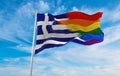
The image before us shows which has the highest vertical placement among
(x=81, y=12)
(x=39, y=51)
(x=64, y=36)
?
(x=81, y=12)

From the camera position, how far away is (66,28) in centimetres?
3120

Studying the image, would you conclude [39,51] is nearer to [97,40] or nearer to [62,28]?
[62,28]

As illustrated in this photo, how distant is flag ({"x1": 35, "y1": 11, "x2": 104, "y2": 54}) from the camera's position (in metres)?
30.0

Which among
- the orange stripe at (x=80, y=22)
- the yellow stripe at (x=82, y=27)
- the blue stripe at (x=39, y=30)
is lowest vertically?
the blue stripe at (x=39, y=30)

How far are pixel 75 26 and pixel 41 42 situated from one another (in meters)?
3.93

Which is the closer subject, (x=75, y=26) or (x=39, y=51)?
(x=39, y=51)

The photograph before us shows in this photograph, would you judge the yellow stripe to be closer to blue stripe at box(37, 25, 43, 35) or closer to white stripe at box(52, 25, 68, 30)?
white stripe at box(52, 25, 68, 30)

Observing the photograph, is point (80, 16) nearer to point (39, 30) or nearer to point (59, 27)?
point (59, 27)

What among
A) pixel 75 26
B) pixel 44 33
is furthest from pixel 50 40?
pixel 75 26

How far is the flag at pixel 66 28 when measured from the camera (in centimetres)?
3004

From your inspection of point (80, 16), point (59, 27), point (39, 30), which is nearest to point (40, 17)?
A: point (39, 30)

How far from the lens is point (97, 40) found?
101 feet

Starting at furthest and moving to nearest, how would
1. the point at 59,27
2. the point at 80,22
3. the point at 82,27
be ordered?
the point at 82,27 → the point at 80,22 → the point at 59,27

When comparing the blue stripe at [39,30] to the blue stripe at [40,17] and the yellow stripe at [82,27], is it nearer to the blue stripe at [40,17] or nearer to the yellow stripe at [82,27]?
the blue stripe at [40,17]
